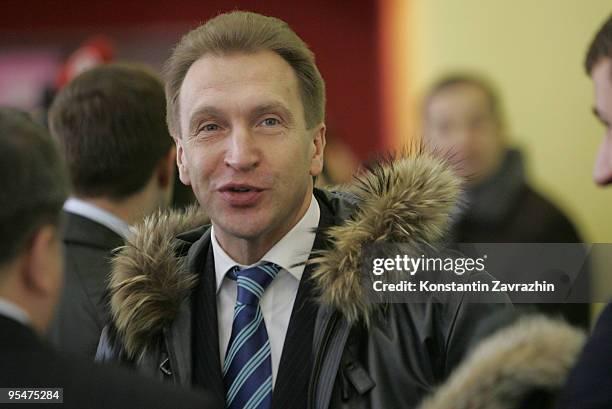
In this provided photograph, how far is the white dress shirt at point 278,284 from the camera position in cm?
191

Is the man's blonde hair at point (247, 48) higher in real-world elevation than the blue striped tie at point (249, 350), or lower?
higher

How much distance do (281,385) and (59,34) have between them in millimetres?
5097

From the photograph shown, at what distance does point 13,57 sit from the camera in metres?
6.42

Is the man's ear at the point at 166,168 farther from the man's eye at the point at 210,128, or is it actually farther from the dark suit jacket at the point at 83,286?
the man's eye at the point at 210,128

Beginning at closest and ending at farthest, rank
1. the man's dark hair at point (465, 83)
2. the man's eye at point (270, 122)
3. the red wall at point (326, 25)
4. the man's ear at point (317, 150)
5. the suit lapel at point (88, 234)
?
the man's eye at point (270, 122), the man's ear at point (317, 150), the suit lapel at point (88, 234), the man's dark hair at point (465, 83), the red wall at point (326, 25)

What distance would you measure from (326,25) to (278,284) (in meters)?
4.41

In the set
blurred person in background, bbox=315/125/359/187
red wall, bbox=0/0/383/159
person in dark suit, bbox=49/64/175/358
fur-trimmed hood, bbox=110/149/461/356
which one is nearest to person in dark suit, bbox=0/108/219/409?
fur-trimmed hood, bbox=110/149/461/356

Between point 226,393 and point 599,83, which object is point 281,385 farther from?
point 599,83

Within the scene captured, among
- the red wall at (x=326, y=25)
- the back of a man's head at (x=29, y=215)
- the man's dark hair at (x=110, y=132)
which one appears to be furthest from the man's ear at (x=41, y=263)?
the red wall at (x=326, y=25)

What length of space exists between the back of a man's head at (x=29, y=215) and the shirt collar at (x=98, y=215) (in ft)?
3.11

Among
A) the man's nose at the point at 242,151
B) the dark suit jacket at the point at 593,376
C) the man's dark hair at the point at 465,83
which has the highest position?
the man's dark hair at the point at 465,83

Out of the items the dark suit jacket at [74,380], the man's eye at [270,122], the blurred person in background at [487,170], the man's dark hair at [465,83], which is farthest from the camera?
the man's dark hair at [465,83]

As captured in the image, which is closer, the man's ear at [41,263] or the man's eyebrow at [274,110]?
the man's ear at [41,263]

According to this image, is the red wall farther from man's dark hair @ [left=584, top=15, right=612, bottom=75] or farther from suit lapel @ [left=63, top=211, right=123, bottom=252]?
man's dark hair @ [left=584, top=15, right=612, bottom=75]
